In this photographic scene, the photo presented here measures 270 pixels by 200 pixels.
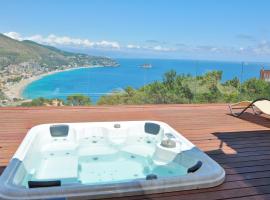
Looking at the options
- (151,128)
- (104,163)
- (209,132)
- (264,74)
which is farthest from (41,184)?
(264,74)

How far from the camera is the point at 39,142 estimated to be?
13.4 ft

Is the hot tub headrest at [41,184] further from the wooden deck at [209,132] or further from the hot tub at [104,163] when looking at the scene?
the wooden deck at [209,132]

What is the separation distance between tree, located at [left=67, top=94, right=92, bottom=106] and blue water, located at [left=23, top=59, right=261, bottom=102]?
0.33ft

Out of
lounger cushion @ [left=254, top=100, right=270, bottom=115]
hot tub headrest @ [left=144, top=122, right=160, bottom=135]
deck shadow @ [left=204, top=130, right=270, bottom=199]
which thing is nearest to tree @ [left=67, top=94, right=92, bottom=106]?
hot tub headrest @ [left=144, top=122, right=160, bottom=135]

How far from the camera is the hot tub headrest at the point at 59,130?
14.4 feet

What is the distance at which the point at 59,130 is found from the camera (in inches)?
174

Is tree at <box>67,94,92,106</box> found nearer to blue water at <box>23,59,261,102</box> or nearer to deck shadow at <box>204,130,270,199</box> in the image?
blue water at <box>23,59,261,102</box>

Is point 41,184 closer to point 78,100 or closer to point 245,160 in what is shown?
point 245,160

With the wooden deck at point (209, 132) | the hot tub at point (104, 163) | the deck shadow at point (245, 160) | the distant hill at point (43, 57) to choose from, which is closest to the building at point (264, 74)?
the wooden deck at point (209, 132)

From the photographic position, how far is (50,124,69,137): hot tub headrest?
438cm

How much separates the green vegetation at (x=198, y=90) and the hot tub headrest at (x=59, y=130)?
86.9 inches

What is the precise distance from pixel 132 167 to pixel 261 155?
5.47 feet

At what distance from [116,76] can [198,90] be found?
199 centimetres

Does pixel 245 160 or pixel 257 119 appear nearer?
pixel 245 160
